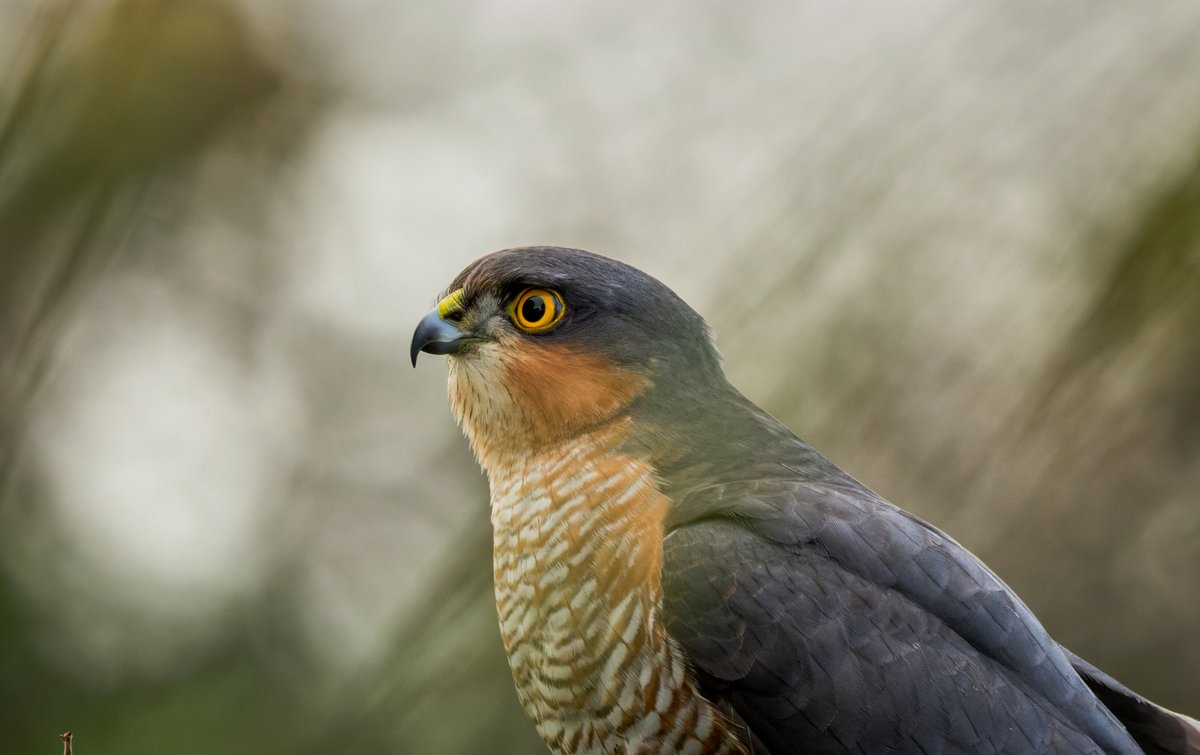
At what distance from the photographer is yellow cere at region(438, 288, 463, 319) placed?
11.5 ft

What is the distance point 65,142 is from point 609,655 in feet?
11.2

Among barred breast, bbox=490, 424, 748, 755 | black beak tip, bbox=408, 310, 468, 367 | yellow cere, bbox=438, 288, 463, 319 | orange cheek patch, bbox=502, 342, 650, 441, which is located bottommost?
barred breast, bbox=490, 424, 748, 755

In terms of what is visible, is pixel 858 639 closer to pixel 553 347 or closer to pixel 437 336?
pixel 553 347

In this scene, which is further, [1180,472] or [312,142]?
[312,142]

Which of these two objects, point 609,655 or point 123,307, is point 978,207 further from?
point 123,307

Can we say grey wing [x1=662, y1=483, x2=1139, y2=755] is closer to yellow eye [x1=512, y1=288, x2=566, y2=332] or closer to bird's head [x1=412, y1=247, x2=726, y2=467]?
bird's head [x1=412, y1=247, x2=726, y2=467]

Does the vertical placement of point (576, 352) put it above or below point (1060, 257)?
below

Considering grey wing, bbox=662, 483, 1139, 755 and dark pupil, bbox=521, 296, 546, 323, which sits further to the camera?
dark pupil, bbox=521, 296, 546, 323

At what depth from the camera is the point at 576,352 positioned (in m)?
3.45

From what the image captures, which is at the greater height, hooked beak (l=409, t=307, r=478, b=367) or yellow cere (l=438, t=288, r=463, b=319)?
yellow cere (l=438, t=288, r=463, b=319)

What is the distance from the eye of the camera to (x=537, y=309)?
351cm

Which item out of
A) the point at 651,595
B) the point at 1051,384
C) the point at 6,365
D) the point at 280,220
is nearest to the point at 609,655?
the point at 651,595

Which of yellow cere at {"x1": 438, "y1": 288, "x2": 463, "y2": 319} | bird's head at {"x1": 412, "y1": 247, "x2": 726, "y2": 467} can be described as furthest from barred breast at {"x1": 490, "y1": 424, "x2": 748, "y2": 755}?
yellow cere at {"x1": 438, "y1": 288, "x2": 463, "y2": 319}

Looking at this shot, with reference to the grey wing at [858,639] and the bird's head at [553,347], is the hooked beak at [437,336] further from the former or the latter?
the grey wing at [858,639]
